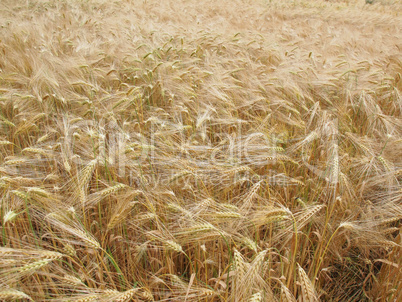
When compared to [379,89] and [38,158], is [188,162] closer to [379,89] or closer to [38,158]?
Result: [38,158]

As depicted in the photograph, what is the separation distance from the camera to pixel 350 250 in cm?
142

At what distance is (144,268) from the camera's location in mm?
1321

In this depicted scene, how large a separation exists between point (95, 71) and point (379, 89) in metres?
2.93

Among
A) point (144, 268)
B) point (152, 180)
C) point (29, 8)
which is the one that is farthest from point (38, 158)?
point (29, 8)

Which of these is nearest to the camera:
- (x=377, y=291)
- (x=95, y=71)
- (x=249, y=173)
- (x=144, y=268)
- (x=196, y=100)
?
(x=377, y=291)

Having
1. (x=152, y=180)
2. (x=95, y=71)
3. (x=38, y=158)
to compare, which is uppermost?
(x=95, y=71)

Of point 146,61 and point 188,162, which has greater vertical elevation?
point 146,61

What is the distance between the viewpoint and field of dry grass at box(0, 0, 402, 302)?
3.45 feet

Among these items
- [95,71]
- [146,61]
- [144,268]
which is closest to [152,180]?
[144,268]

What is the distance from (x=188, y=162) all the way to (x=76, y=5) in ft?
21.2

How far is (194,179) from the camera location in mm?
1427

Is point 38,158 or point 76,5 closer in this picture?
point 38,158

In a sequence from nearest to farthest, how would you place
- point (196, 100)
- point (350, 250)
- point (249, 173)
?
point (350, 250) → point (249, 173) → point (196, 100)

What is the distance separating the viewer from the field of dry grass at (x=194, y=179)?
105 cm
